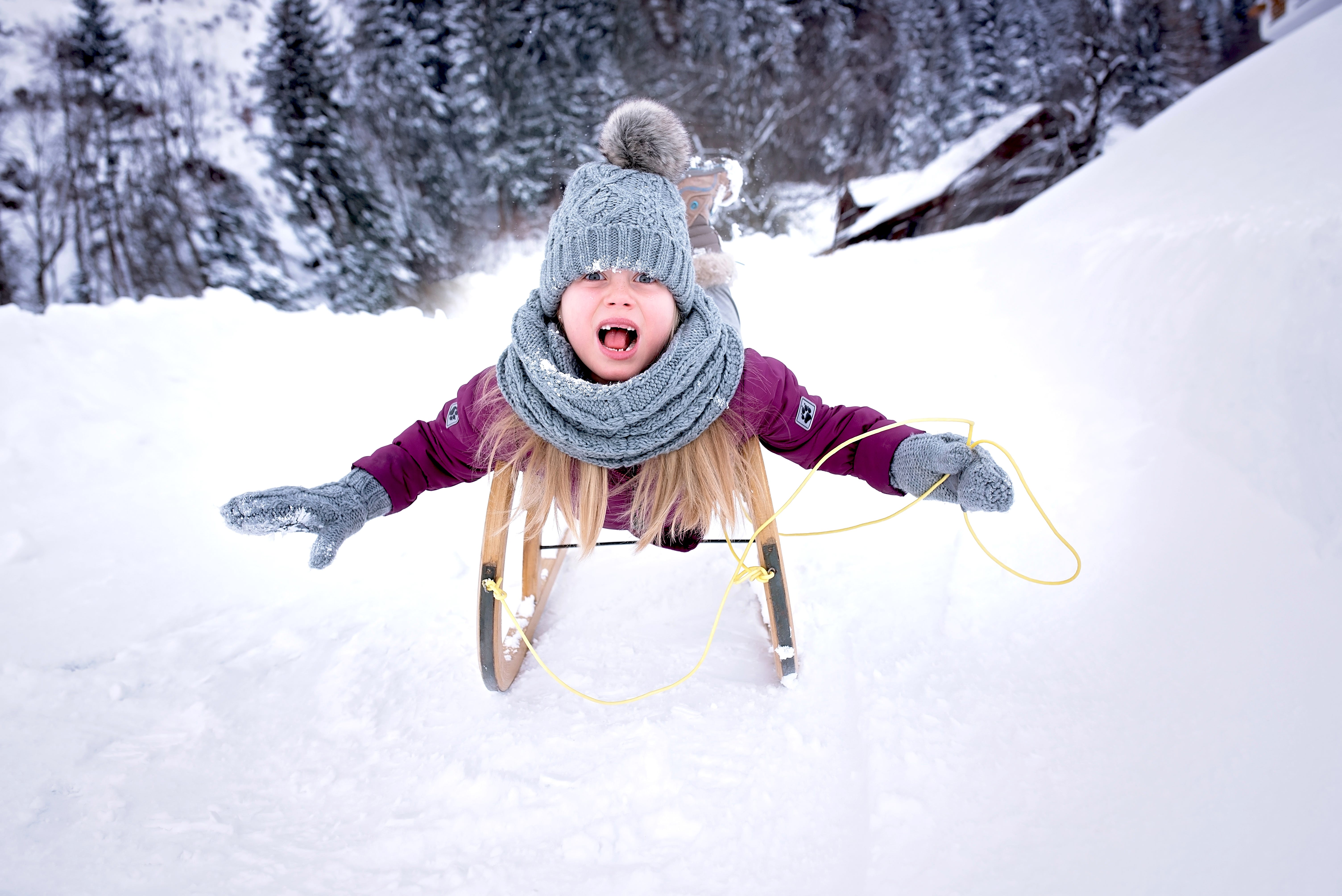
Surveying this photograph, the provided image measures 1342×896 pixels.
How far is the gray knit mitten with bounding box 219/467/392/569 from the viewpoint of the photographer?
3.01 feet

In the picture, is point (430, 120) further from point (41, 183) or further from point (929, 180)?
point (929, 180)

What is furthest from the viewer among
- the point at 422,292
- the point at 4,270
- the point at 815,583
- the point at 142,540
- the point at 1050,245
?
the point at 422,292

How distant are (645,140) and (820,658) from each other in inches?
43.1

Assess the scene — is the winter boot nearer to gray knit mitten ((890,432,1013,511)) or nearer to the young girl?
the young girl

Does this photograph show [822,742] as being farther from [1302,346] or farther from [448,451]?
[1302,346]

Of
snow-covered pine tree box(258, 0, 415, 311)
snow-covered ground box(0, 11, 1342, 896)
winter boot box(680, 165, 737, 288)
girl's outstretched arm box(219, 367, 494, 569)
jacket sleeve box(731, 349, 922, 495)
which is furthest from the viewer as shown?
snow-covered pine tree box(258, 0, 415, 311)

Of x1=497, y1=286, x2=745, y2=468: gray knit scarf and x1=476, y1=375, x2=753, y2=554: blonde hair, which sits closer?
x1=497, y1=286, x2=745, y2=468: gray knit scarf

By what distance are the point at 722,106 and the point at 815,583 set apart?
569 centimetres

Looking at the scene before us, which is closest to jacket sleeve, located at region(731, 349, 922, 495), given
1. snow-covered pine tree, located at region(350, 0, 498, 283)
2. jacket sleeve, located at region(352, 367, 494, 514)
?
jacket sleeve, located at region(352, 367, 494, 514)

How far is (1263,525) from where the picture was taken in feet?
3.41

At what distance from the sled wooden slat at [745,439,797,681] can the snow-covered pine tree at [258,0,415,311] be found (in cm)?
461

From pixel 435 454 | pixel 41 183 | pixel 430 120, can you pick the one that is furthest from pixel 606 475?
pixel 430 120

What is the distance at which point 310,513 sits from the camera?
95cm

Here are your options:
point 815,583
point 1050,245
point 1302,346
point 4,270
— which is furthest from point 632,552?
point 4,270
